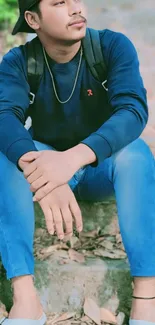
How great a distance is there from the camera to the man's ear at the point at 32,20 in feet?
8.59

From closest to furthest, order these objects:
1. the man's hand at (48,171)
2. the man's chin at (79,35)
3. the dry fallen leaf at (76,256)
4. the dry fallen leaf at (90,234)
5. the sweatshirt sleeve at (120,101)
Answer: the man's hand at (48,171), the sweatshirt sleeve at (120,101), the man's chin at (79,35), the dry fallen leaf at (76,256), the dry fallen leaf at (90,234)

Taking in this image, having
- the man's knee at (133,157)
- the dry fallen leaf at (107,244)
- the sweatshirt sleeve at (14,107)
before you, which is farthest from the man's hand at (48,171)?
the dry fallen leaf at (107,244)

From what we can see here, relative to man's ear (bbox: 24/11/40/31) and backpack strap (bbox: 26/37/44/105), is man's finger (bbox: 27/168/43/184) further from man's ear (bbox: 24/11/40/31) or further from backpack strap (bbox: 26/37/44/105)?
man's ear (bbox: 24/11/40/31)

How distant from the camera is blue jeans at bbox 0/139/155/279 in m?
2.33

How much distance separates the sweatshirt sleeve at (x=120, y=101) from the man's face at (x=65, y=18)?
0.17 meters

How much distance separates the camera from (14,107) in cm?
254

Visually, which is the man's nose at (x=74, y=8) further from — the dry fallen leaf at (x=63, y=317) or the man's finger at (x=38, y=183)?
the dry fallen leaf at (x=63, y=317)

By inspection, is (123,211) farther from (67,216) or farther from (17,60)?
(17,60)

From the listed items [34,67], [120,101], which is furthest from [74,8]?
[120,101]

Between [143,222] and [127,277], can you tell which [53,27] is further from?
[127,277]

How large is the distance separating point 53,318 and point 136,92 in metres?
1.02

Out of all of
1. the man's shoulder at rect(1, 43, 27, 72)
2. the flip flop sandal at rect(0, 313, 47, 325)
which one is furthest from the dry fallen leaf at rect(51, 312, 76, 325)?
the man's shoulder at rect(1, 43, 27, 72)

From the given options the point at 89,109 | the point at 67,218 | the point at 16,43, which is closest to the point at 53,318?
the point at 67,218

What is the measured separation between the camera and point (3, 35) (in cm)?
595
